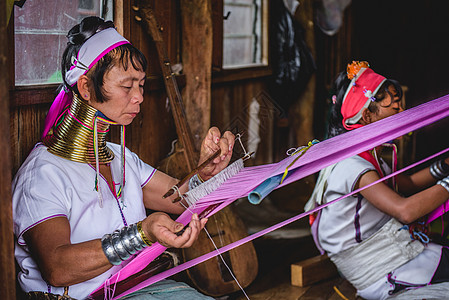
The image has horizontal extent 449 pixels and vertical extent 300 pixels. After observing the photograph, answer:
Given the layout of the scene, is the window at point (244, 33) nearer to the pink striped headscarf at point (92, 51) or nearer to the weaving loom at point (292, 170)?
the pink striped headscarf at point (92, 51)

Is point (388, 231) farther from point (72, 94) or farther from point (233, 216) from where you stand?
point (72, 94)

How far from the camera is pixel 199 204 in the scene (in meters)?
1.88

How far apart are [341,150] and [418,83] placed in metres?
5.01

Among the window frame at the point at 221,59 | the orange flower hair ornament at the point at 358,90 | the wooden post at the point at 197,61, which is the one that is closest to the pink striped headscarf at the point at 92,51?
the orange flower hair ornament at the point at 358,90

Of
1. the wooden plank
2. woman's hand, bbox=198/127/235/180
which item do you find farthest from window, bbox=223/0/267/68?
woman's hand, bbox=198/127/235/180

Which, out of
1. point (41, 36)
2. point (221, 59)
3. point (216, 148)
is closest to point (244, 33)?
point (221, 59)

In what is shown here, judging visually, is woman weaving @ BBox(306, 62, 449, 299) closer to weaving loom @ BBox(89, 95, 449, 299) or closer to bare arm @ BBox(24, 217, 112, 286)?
weaving loom @ BBox(89, 95, 449, 299)

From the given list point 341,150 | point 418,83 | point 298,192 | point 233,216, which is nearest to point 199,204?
point 341,150

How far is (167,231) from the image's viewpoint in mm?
1646

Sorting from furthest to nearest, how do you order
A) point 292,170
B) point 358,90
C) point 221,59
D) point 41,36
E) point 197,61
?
point 221,59 → point 197,61 → point 358,90 → point 41,36 → point 292,170

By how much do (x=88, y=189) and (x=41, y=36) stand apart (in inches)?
34.2

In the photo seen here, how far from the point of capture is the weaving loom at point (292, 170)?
5.96 feet

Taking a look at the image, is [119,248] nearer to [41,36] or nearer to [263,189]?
[263,189]

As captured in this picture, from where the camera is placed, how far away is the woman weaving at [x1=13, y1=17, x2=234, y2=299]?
1.69 meters
